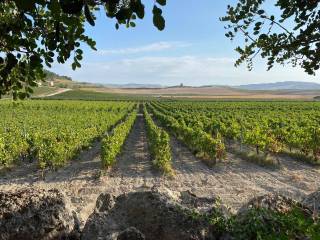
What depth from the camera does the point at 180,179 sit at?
15555 millimetres

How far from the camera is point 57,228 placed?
4926mm

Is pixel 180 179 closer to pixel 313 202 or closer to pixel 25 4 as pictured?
pixel 313 202

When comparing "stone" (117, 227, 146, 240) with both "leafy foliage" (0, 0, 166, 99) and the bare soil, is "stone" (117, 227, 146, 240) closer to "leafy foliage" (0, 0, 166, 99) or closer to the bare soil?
"leafy foliage" (0, 0, 166, 99)

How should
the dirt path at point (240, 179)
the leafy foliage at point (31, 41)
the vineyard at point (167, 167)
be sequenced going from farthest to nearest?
the vineyard at point (167, 167) < the dirt path at point (240, 179) < the leafy foliage at point (31, 41)

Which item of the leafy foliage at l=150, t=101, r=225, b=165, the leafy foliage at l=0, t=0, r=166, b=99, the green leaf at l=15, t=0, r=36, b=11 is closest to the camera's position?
the green leaf at l=15, t=0, r=36, b=11

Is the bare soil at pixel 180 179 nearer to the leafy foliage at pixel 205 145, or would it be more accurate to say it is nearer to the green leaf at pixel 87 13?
the leafy foliage at pixel 205 145

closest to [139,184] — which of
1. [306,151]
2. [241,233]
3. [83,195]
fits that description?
[83,195]

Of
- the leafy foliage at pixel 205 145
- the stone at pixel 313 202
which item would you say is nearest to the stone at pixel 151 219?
the stone at pixel 313 202

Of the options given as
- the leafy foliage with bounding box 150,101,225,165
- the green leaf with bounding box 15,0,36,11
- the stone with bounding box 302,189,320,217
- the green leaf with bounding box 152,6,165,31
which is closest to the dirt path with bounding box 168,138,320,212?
the leafy foliage with bounding box 150,101,225,165

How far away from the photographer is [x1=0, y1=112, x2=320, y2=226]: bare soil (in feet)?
44.5

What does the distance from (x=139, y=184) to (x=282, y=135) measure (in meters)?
10.1

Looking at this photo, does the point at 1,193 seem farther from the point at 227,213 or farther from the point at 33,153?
the point at 33,153

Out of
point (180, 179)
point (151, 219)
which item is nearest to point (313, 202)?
point (151, 219)

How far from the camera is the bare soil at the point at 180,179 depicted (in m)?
13.6
